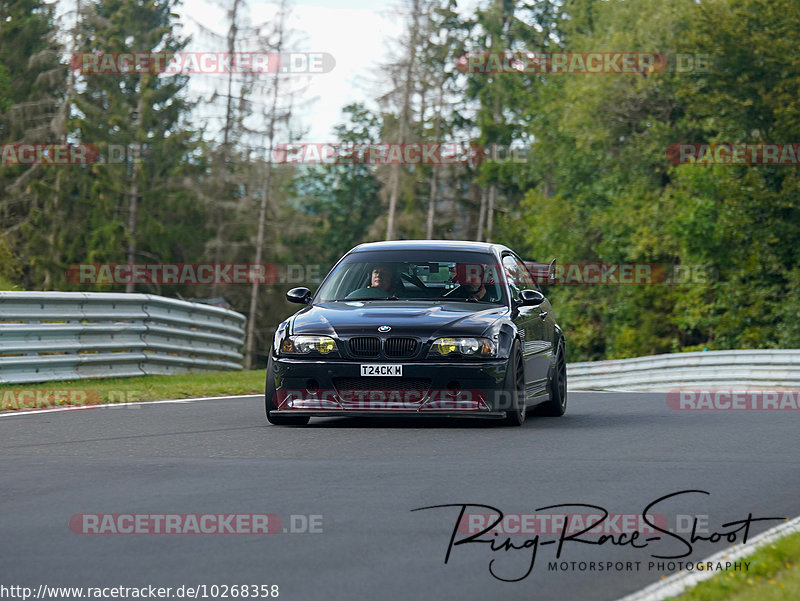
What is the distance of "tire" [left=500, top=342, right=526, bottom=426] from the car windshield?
785mm

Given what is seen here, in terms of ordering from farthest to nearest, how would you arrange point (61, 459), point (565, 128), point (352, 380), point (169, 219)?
point (169, 219)
point (565, 128)
point (352, 380)
point (61, 459)

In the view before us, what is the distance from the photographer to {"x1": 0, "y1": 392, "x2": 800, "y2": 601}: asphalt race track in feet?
18.2

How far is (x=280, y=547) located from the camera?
607cm

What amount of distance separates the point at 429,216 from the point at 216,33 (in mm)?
16871

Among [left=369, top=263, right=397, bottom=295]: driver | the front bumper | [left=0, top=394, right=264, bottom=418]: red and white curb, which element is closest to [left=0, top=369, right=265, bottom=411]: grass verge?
[left=0, top=394, right=264, bottom=418]: red and white curb

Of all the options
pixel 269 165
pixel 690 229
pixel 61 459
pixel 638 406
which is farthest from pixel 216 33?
pixel 61 459

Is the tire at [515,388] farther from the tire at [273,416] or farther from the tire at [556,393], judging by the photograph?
the tire at [273,416]

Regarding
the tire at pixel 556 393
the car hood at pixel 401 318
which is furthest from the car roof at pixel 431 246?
the tire at pixel 556 393

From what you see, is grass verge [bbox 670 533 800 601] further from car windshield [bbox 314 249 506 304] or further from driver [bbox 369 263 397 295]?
driver [bbox 369 263 397 295]

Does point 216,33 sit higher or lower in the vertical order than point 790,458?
higher

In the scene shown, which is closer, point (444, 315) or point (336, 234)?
point (444, 315)

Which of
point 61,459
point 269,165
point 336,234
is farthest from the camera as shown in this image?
point 336,234

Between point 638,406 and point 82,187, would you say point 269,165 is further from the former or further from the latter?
point 638,406

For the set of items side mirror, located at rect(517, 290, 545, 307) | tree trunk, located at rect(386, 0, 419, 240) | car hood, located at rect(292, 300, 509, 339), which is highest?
tree trunk, located at rect(386, 0, 419, 240)
